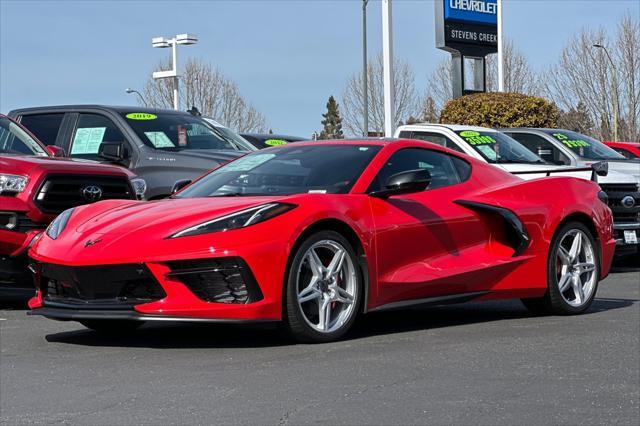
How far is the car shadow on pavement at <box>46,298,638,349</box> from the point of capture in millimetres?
7246

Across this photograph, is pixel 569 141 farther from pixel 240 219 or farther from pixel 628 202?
pixel 240 219

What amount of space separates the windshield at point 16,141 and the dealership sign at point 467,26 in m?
19.1

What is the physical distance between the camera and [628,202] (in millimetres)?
13414

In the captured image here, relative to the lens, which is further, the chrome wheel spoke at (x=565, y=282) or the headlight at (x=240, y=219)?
the chrome wheel spoke at (x=565, y=282)

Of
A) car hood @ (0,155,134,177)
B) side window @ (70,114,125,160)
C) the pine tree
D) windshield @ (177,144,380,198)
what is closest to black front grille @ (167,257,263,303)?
windshield @ (177,144,380,198)

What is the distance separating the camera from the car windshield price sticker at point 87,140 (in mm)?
12227

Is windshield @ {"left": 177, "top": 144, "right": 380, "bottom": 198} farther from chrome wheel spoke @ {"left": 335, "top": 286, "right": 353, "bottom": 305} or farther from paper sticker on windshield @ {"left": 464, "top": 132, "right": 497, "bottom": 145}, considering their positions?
paper sticker on windshield @ {"left": 464, "top": 132, "right": 497, "bottom": 145}

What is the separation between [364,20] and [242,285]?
33.3 m

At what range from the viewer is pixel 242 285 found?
6742 millimetres

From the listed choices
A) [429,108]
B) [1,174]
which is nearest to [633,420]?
[1,174]

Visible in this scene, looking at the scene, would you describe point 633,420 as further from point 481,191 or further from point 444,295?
point 481,191

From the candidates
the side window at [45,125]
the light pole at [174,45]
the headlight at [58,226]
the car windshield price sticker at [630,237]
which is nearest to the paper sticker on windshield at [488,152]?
the car windshield price sticker at [630,237]

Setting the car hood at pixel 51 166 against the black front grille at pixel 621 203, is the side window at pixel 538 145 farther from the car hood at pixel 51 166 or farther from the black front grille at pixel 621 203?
the car hood at pixel 51 166

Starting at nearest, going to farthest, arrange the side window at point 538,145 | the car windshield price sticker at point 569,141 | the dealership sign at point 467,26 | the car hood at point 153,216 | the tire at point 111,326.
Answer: the car hood at point 153,216, the tire at point 111,326, the side window at point 538,145, the car windshield price sticker at point 569,141, the dealership sign at point 467,26
